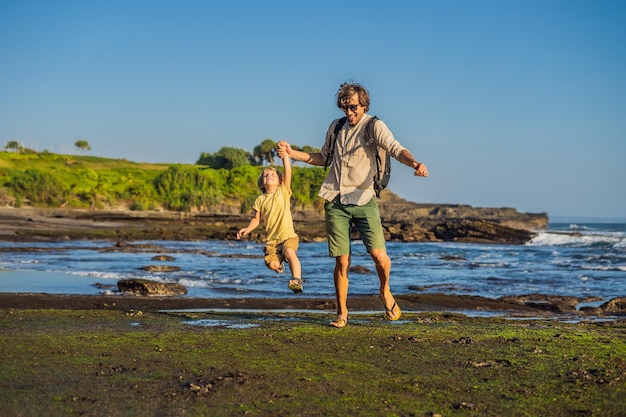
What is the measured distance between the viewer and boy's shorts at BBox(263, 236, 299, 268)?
9.06 meters

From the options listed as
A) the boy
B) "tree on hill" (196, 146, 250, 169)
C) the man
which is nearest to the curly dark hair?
the man

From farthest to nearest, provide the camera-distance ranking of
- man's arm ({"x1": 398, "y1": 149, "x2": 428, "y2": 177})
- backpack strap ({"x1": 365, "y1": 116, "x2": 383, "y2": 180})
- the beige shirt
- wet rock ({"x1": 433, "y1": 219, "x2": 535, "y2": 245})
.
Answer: wet rock ({"x1": 433, "y1": 219, "x2": 535, "y2": 245}) → the beige shirt → backpack strap ({"x1": 365, "y1": 116, "x2": 383, "y2": 180}) → man's arm ({"x1": 398, "y1": 149, "x2": 428, "y2": 177})

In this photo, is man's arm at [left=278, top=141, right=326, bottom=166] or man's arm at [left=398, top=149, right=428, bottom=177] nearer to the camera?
man's arm at [left=398, top=149, right=428, bottom=177]

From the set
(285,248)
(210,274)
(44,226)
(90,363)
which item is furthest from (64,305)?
(44,226)

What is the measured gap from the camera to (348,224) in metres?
8.12

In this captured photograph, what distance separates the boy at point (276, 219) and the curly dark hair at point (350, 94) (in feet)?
4.28

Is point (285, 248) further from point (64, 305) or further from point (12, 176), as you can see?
point (12, 176)

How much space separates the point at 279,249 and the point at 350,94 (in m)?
2.15

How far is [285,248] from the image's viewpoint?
9.03 meters

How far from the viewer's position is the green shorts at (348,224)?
799cm

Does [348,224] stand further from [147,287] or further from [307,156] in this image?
[147,287]

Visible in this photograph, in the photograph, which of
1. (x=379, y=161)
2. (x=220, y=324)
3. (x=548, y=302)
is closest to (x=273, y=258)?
(x=220, y=324)

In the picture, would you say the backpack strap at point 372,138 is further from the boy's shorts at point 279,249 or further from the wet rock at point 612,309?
the wet rock at point 612,309

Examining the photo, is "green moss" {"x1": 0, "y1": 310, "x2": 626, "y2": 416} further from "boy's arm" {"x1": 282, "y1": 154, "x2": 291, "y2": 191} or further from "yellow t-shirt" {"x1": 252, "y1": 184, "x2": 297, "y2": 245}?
"boy's arm" {"x1": 282, "y1": 154, "x2": 291, "y2": 191}
